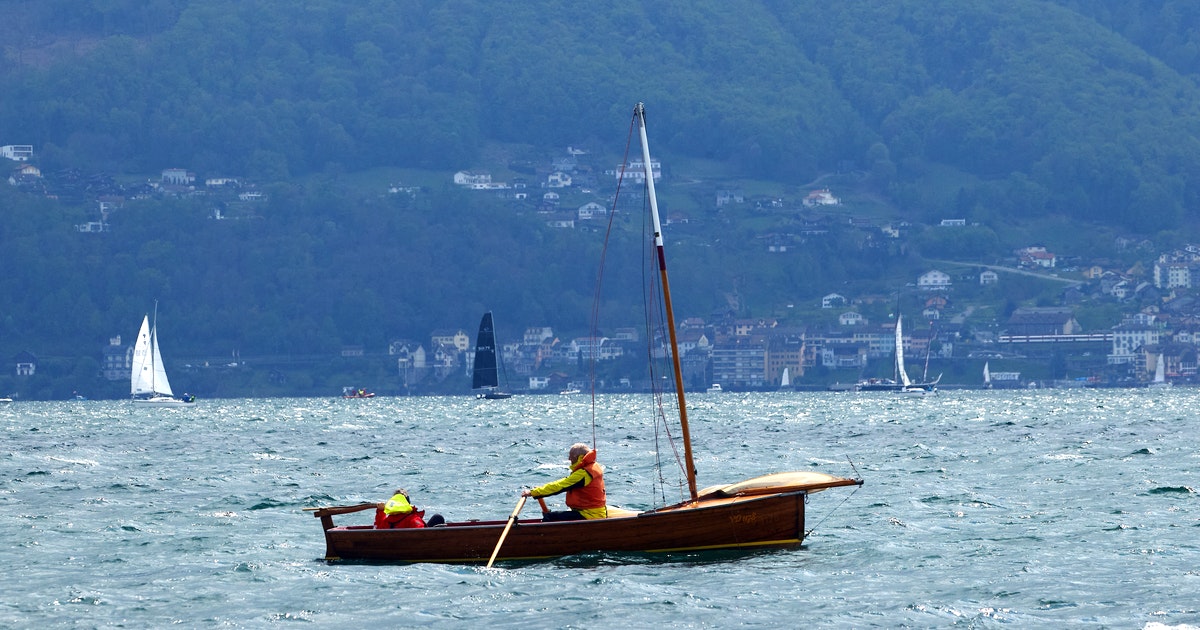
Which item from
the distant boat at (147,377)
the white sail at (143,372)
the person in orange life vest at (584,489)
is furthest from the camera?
the distant boat at (147,377)

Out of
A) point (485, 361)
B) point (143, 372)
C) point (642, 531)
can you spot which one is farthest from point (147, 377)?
point (642, 531)

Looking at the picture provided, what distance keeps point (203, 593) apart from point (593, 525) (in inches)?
264

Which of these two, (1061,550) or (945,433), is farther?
(945,433)

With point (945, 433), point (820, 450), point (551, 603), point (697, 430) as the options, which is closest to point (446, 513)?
point (551, 603)

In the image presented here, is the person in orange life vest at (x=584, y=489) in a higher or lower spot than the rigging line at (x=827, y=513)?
higher

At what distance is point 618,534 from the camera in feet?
103

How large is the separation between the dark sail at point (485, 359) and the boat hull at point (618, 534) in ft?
494

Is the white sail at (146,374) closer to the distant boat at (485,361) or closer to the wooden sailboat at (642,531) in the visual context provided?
the distant boat at (485,361)

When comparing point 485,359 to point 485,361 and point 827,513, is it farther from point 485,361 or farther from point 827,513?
point 827,513

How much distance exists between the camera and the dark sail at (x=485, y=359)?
18388 cm

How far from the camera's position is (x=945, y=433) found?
83000mm

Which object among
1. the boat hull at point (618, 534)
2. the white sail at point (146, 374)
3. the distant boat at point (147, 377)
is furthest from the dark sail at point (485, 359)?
the boat hull at point (618, 534)

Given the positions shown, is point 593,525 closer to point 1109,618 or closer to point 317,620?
point 317,620

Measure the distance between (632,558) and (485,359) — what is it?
504 ft
